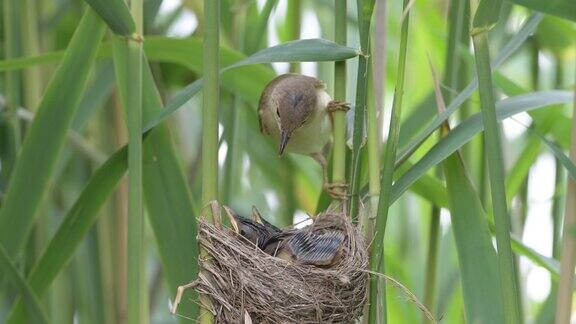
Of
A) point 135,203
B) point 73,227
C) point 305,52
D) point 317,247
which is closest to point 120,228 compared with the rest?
point 73,227

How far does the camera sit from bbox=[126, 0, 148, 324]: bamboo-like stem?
1.25 meters

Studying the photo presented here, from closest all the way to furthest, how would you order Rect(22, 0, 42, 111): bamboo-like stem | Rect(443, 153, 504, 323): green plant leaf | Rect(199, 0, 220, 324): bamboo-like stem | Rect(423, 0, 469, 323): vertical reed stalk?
Rect(199, 0, 220, 324): bamboo-like stem
Rect(443, 153, 504, 323): green plant leaf
Rect(423, 0, 469, 323): vertical reed stalk
Rect(22, 0, 42, 111): bamboo-like stem

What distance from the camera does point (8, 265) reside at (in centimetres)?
142

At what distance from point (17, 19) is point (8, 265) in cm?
56

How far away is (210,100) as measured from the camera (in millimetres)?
1224

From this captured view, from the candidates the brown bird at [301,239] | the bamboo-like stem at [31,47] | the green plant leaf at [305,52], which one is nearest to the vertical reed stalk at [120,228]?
the bamboo-like stem at [31,47]

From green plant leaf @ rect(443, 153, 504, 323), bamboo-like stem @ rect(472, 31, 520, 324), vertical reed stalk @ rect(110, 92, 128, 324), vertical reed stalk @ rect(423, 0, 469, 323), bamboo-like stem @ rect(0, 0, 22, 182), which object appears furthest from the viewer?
vertical reed stalk @ rect(110, 92, 128, 324)

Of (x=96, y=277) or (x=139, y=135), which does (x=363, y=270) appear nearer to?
(x=139, y=135)

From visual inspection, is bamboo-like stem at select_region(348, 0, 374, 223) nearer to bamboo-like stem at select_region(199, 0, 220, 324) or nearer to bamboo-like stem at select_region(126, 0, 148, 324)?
bamboo-like stem at select_region(199, 0, 220, 324)

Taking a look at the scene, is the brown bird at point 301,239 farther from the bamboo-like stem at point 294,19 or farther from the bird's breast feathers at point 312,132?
the bamboo-like stem at point 294,19

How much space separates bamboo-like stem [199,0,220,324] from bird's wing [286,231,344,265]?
0.86ft

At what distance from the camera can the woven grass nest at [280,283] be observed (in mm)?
1337

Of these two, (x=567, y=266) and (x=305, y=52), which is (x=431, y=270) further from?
(x=305, y=52)

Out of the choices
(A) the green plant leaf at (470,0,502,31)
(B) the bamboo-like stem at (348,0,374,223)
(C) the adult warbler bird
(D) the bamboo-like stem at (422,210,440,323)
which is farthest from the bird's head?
(A) the green plant leaf at (470,0,502,31)
